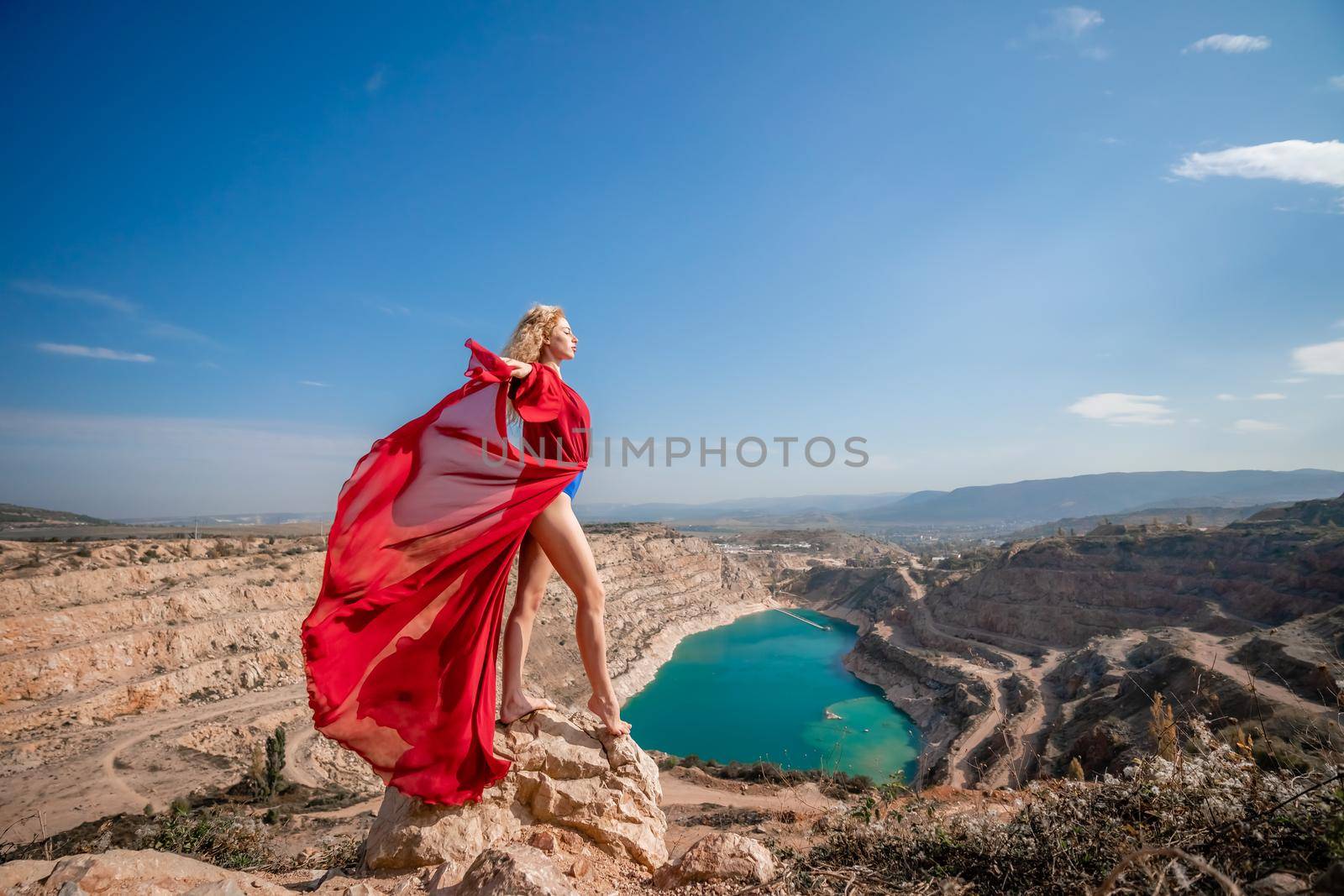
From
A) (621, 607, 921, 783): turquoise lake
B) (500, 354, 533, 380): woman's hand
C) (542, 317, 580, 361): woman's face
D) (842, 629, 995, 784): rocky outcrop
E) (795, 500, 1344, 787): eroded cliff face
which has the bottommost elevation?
(621, 607, 921, 783): turquoise lake

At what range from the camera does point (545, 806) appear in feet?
10.3

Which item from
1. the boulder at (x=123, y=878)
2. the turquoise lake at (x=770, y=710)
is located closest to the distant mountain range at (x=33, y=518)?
the turquoise lake at (x=770, y=710)

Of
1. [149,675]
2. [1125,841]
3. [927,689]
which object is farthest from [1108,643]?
[149,675]

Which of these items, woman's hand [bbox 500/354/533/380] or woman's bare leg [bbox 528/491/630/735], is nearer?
woman's hand [bbox 500/354/533/380]

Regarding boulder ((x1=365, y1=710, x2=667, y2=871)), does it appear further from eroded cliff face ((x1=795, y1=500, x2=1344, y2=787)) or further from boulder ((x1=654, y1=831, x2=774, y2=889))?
eroded cliff face ((x1=795, y1=500, x2=1344, y2=787))

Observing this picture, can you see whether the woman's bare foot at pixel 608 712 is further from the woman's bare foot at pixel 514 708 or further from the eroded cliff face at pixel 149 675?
the eroded cliff face at pixel 149 675

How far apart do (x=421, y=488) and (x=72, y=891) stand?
1801mm

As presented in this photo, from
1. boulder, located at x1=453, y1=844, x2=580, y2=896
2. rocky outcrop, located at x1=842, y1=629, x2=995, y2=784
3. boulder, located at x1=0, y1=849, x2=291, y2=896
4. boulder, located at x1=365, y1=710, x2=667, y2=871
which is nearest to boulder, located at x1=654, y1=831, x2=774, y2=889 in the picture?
boulder, located at x1=365, y1=710, x2=667, y2=871

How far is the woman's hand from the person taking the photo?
2.88 metres

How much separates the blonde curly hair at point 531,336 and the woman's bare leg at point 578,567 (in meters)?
0.58

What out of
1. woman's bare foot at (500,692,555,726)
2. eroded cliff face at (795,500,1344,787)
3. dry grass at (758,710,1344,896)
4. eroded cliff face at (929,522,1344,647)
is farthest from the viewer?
eroded cliff face at (929,522,1344,647)

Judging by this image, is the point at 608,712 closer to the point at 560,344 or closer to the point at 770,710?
the point at 560,344

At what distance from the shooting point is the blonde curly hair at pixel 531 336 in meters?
3.14

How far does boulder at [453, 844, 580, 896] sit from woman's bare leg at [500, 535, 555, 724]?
1008 millimetres
